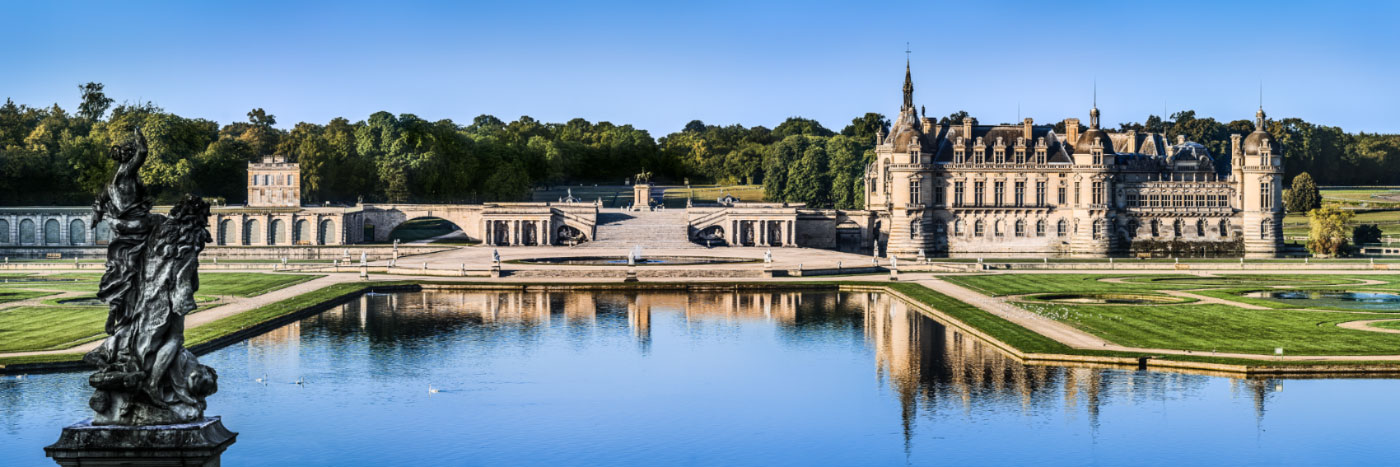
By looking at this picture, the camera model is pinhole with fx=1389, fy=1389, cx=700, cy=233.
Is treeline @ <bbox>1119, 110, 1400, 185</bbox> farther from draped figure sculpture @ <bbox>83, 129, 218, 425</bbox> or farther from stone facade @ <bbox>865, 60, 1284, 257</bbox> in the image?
draped figure sculpture @ <bbox>83, 129, 218, 425</bbox>

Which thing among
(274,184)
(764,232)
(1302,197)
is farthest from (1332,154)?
(274,184)

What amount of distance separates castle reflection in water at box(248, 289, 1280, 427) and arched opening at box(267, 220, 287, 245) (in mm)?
49736

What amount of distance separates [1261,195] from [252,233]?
270ft

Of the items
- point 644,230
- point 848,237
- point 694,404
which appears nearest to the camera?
point 694,404

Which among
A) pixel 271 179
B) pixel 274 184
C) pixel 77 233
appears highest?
pixel 271 179

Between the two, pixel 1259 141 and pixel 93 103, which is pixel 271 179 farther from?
pixel 1259 141

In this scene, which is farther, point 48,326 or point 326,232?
point 326,232

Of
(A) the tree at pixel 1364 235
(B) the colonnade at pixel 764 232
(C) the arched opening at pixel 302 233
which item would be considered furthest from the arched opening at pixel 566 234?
(A) the tree at pixel 1364 235

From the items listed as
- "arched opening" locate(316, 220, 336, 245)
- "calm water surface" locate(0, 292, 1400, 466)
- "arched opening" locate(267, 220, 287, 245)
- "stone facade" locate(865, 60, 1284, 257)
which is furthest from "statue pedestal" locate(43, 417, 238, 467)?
"arched opening" locate(267, 220, 287, 245)

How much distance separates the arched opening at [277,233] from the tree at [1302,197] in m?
103

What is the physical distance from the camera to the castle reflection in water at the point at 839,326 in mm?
37188

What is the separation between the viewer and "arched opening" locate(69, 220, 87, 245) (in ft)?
376

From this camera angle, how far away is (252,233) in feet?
372

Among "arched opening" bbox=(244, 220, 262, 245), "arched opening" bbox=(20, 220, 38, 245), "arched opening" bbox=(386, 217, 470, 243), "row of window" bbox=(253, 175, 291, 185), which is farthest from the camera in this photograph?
"arched opening" bbox=(386, 217, 470, 243)
